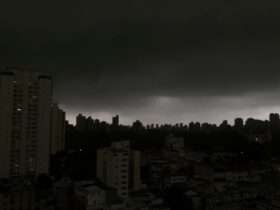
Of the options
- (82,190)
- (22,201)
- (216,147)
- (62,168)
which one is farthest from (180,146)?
(22,201)

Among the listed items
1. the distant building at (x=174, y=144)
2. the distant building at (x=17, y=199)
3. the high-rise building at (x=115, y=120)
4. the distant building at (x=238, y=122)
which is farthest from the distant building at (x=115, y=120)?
the distant building at (x=17, y=199)

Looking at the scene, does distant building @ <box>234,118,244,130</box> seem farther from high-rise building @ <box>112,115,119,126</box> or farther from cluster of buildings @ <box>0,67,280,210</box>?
cluster of buildings @ <box>0,67,280,210</box>

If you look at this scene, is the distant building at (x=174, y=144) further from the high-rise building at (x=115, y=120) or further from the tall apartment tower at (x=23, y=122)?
the tall apartment tower at (x=23, y=122)

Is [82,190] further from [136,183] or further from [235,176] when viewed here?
[235,176]

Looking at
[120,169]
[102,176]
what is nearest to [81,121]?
[102,176]

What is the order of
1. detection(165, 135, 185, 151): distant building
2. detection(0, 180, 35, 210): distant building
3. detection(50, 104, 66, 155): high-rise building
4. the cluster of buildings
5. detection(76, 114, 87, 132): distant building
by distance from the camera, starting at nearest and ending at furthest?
detection(0, 180, 35, 210): distant building < the cluster of buildings < detection(50, 104, 66, 155): high-rise building < detection(165, 135, 185, 151): distant building < detection(76, 114, 87, 132): distant building

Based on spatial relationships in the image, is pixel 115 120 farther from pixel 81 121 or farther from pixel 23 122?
pixel 23 122

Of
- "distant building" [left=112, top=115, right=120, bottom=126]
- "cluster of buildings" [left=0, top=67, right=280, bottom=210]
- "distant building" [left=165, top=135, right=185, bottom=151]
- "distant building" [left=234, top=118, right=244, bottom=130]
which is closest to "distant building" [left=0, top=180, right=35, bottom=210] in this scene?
"cluster of buildings" [left=0, top=67, right=280, bottom=210]
